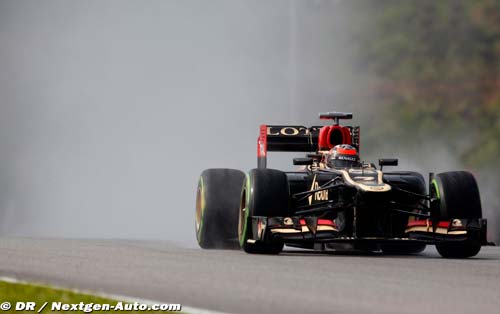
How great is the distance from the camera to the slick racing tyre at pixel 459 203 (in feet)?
58.0

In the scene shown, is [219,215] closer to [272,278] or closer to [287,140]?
[287,140]

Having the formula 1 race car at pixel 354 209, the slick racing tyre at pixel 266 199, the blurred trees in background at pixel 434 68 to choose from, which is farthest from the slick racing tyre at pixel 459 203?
the blurred trees in background at pixel 434 68

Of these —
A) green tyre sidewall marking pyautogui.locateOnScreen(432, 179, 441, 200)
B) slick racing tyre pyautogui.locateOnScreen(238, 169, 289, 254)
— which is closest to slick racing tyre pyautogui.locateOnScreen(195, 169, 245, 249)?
slick racing tyre pyautogui.locateOnScreen(238, 169, 289, 254)

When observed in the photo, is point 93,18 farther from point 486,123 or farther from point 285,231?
point 285,231

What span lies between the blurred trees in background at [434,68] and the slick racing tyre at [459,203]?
2570 cm

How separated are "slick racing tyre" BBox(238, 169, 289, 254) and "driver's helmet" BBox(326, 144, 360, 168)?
150cm

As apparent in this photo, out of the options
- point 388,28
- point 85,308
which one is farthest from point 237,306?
point 388,28

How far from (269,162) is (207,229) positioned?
12417 mm

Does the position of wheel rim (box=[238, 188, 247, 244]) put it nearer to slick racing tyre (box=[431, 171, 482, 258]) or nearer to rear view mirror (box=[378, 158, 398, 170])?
rear view mirror (box=[378, 158, 398, 170])

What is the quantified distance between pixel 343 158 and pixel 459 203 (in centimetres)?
195

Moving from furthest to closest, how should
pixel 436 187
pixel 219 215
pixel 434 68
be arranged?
pixel 434 68 → pixel 219 215 → pixel 436 187

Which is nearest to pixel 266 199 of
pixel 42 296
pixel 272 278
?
pixel 272 278

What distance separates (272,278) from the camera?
13.0m

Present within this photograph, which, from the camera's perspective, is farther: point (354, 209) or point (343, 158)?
point (343, 158)
